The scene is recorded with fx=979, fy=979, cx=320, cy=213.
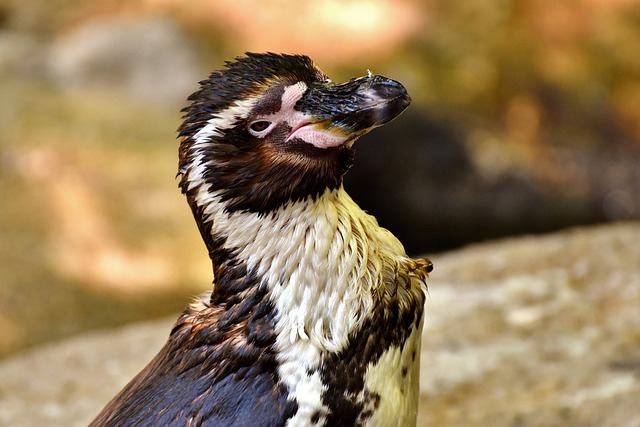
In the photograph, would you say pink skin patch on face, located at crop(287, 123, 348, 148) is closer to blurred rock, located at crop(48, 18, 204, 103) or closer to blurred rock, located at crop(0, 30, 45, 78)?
blurred rock, located at crop(48, 18, 204, 103)

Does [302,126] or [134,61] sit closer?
[302,126]

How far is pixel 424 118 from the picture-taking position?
25.4 ft

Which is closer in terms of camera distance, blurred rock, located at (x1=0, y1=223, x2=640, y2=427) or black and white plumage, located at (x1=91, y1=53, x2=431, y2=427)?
black and white plumage, located at (x1=91, y1=53, x2=431, y2=427)

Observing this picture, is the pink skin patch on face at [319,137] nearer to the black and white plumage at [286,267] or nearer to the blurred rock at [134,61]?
the black and white plumage at [286,267]

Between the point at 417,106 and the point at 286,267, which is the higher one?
the point at 286,267

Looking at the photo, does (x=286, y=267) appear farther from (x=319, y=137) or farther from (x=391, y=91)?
(x=391, y=91)

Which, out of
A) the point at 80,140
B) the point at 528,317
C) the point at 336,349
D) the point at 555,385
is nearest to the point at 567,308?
the point at 528,317

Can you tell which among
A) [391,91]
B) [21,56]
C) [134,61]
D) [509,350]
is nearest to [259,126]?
[391,91]

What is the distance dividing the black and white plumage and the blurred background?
459 cm

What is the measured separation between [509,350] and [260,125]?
73.5 inches

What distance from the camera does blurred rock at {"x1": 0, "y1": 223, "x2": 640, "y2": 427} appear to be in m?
3.32

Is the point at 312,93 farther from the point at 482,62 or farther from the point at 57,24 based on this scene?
the point at 57,24

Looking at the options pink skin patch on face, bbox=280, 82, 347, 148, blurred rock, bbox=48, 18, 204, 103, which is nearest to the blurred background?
blurred rock, bbox=48, 18, 204, 103

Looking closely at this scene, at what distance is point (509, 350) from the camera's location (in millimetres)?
3637
